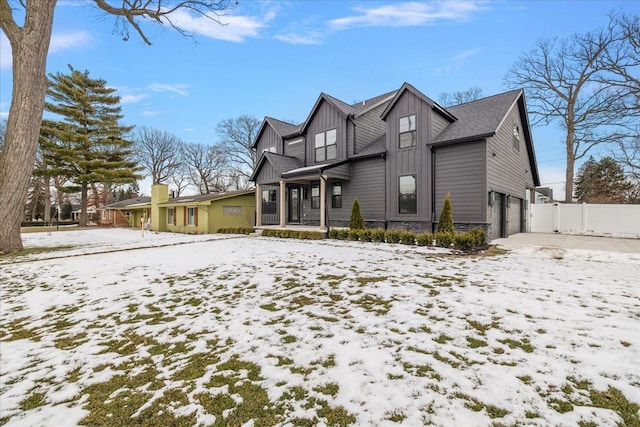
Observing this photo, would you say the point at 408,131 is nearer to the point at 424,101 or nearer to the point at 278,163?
the point at 424,101

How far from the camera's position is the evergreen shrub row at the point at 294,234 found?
42.7 ft

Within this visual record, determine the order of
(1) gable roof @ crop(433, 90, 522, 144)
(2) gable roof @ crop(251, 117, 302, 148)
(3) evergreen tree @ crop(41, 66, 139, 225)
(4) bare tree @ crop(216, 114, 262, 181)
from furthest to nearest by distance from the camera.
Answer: (4) bare tree @ crop(216, 114, 262, 181) < (3) evergreen tree @ crop(41, 66, 139, 225) < (2) gable roof @ crop(251, 117, 302, 148) < (1) gable roof @ crop(433, 90, 522, 144)

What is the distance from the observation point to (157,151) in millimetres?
37906

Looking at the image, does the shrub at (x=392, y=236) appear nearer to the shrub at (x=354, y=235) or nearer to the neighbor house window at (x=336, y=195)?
the shrub at (x=354, y=235)

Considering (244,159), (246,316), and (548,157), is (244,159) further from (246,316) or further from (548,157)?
(548,157)

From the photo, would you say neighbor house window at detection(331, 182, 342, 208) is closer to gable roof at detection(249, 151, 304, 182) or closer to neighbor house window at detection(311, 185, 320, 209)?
neighbor house window at detection(311, 185, 320, 209)

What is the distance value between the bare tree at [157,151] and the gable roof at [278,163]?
→ 91.5 ft

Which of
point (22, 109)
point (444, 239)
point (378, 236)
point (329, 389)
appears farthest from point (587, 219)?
point (22, 109)

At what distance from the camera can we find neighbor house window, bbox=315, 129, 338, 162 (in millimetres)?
15781

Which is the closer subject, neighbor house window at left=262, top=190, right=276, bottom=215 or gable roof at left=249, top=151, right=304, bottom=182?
gable roof at left=249, top=151, right=304, bottom=182

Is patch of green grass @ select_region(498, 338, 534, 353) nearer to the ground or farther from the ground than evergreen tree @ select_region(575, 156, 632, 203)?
nearer to the ground

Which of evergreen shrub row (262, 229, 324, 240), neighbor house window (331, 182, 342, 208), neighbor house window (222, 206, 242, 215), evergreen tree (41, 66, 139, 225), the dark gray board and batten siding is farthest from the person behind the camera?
evergreen tree (41, 66, 139, 225)

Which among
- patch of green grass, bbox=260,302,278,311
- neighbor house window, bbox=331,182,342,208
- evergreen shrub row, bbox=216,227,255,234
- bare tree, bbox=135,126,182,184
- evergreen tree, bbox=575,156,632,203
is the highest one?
bare tree, bbox=135,126,182,184

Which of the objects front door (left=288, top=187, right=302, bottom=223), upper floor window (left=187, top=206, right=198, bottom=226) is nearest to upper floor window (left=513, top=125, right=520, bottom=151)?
front door (left=288, top=187, right=302, bottom=223)
